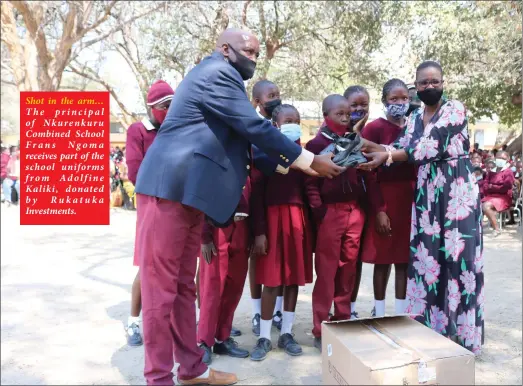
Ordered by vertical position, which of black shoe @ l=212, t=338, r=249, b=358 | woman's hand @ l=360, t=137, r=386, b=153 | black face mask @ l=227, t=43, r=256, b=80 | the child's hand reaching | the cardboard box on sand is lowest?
black shoe @ l=212, t=338, r=249, b=358

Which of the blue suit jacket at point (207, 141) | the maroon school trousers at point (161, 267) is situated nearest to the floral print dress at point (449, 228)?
the blue suit jacket at point (207, 141)

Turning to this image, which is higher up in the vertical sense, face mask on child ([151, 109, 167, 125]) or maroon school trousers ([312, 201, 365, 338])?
face mask on child ([151, 109, 167, 125])

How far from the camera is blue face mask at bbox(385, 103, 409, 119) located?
13.2 feet

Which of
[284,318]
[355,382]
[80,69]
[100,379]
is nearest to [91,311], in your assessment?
[100,379]

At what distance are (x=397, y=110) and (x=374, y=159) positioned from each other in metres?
0.71

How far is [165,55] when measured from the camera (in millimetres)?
12609

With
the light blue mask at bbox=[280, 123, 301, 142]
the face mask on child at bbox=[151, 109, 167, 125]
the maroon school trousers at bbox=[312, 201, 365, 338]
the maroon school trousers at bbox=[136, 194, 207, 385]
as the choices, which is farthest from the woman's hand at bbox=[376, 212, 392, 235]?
the face mask on child at bbox=[151, 109, 167, 125]

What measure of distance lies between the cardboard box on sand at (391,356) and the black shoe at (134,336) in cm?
183

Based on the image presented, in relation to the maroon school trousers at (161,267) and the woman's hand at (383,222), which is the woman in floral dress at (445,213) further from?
the maroon school trousers at (161,267)

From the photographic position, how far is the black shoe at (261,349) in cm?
363

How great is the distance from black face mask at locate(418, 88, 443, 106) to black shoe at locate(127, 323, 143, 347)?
8.96 ft

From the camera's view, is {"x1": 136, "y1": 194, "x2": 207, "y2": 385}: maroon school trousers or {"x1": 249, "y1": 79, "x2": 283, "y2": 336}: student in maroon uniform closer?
{"x1": 136, "y1": 194, "x2": 207, "y2": 385}: maroon school trousers

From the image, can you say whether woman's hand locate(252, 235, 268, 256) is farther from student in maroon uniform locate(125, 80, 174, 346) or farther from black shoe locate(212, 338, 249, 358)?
student in maroon uniform locate(125, 80, 174, 346)

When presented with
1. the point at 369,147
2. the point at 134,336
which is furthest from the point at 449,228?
the point at 134,336
